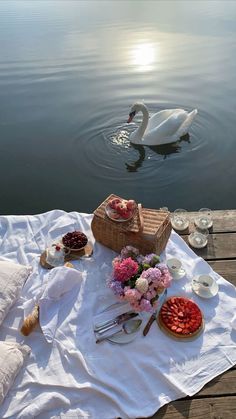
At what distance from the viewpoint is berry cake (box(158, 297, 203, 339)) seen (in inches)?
103

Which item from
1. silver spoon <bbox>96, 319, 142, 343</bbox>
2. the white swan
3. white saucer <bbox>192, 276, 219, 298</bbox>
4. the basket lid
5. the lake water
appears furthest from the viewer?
the white swan

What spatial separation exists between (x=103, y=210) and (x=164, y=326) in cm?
111

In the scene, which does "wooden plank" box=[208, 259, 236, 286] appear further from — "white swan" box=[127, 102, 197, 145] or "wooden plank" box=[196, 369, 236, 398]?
"white swan" box=[127, 102, 197, 145]

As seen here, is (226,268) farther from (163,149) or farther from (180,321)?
(163,149)

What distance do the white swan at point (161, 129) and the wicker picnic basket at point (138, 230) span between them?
3278 mm

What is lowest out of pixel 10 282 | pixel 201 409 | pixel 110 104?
pixel 201 409

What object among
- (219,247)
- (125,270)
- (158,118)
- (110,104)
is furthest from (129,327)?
(110,104)

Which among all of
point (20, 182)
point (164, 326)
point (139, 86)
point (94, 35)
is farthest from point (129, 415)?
point (94, 35)

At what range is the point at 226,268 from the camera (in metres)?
3.25

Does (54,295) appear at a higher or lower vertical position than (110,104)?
higher

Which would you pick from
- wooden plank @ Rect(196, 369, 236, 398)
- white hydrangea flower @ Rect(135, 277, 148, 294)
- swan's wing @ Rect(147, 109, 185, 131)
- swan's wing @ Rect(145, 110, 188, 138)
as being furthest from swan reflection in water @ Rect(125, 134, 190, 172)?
wooden plank @ Rect(196, 369, 236, 398)

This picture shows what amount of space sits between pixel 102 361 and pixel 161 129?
14.7ft

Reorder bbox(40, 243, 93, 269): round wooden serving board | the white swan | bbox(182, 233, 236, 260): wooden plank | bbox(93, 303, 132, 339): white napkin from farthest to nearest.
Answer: the white swan < bbox(182, 233, 236, 260): wooden plank < bbox(40, 243, 93, 269): round wooden serving board < bbox(93, 303, 132, 339): white napkin

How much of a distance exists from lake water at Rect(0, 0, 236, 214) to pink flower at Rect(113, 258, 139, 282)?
2.56m
